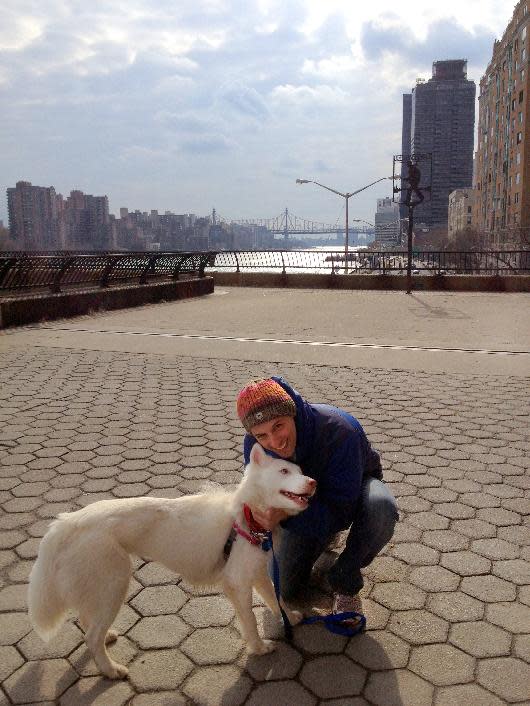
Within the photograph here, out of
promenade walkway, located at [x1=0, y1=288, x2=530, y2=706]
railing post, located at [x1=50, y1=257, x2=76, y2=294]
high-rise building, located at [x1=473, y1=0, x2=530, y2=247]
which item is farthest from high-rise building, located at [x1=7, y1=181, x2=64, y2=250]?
promenade walkway, located at [x1=0, y1=288, x2=530, y2=706]

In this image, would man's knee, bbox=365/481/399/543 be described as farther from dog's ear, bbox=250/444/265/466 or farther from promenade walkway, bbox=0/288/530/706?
dog's ear, bbox=250/444/265/466

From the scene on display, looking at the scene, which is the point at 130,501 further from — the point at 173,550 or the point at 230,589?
the point at 230,589

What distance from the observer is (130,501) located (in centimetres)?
250

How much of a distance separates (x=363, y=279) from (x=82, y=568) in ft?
66.2

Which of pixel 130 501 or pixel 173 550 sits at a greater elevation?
pixel 130 501

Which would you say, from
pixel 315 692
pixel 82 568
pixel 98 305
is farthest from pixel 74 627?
pixel 98 305

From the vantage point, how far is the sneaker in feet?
8.80

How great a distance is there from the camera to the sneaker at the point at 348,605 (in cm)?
268

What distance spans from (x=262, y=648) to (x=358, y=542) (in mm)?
640

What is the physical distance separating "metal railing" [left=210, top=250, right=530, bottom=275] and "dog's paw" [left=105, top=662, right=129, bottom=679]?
1932cm

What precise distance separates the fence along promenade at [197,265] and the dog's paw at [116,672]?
11120 mm

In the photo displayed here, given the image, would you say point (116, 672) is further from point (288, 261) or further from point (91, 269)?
point (288, 261)

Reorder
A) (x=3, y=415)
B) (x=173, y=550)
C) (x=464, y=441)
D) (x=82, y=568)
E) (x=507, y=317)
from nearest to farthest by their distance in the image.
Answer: (x=82, y=568), (x=173, y=550), (x=464, y=441), (x=3, y=415), (x=507, y=317)

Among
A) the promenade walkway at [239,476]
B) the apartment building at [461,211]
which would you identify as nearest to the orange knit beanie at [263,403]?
the promenade walkway at [239,476]
